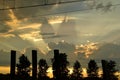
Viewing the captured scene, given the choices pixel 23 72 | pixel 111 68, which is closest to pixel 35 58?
Answer: pixel 23 72

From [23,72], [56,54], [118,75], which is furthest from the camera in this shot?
[118,75]

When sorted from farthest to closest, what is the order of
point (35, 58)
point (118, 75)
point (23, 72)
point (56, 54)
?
point (118, 75), point (23, 72), point (35, 58), point (56, 54)

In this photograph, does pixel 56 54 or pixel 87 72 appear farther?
pixel 87 72

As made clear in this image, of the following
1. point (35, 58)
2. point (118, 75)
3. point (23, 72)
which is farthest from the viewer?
point (118, 75)

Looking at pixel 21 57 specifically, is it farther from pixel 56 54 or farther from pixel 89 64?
pixel 56 54

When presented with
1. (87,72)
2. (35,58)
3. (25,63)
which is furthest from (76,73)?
(35,58)

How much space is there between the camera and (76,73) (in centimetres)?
10331

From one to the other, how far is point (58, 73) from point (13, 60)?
6009 millimetres

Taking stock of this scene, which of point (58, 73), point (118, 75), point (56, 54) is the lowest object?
point (58, 73)

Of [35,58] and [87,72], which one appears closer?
[35,58]

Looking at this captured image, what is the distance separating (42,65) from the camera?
101 meters

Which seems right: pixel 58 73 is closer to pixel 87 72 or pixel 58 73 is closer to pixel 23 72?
pixel 23 72

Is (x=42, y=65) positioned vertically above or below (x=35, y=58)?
above

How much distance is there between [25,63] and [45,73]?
9437mm
